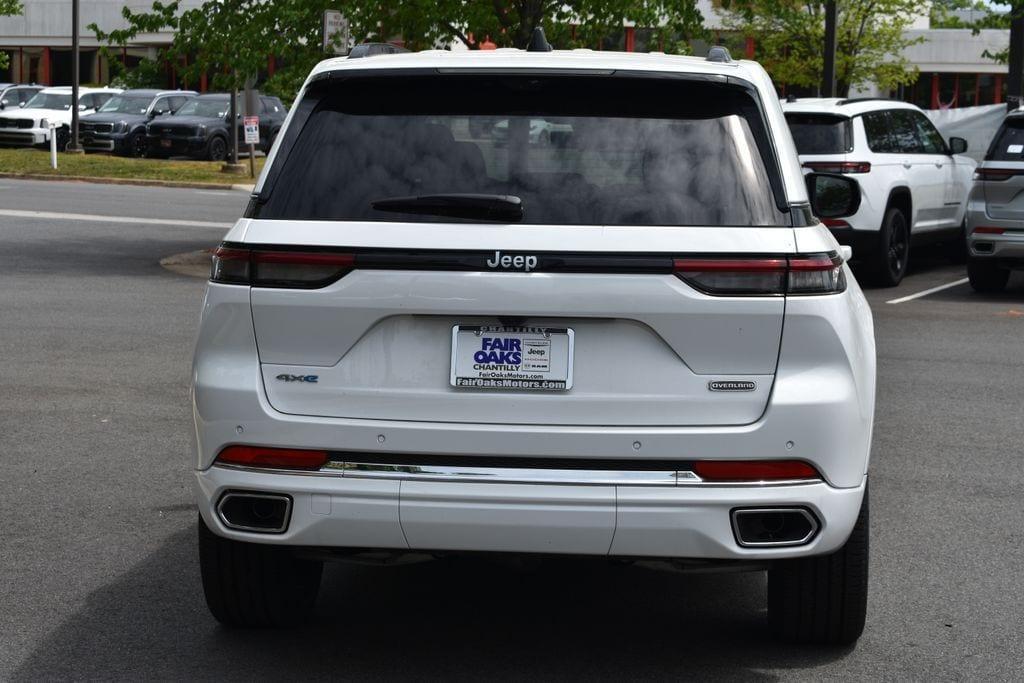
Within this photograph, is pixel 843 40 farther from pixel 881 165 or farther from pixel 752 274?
pixel 752 274

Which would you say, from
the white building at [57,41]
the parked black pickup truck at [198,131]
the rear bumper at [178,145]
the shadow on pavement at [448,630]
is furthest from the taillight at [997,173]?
the white building at [57,41]

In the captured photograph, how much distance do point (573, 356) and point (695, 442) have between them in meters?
0.39

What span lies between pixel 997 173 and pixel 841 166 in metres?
1.50

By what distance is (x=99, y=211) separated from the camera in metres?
24.8

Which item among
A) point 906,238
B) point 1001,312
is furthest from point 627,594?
point 906,238

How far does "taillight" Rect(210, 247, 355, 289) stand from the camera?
14.4ft

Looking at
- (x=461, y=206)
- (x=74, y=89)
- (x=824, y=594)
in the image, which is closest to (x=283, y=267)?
(x=461, y=206)

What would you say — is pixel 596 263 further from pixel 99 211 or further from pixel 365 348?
pixel 99 211

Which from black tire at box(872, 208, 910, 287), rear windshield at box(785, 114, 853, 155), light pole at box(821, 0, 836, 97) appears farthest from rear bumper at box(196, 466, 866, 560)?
light pole at box(821, 0, 836, 97)

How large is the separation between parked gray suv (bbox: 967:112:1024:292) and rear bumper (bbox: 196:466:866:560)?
11380mm

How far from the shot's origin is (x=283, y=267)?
14.5 feet

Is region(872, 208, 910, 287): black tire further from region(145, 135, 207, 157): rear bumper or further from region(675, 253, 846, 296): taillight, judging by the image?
region(145, 135, 207, 157): rear bumper

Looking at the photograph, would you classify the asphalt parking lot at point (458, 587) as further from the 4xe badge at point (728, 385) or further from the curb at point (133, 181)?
the curb at point (133, 181)

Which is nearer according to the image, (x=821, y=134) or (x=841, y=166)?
(x=841, y=166)
